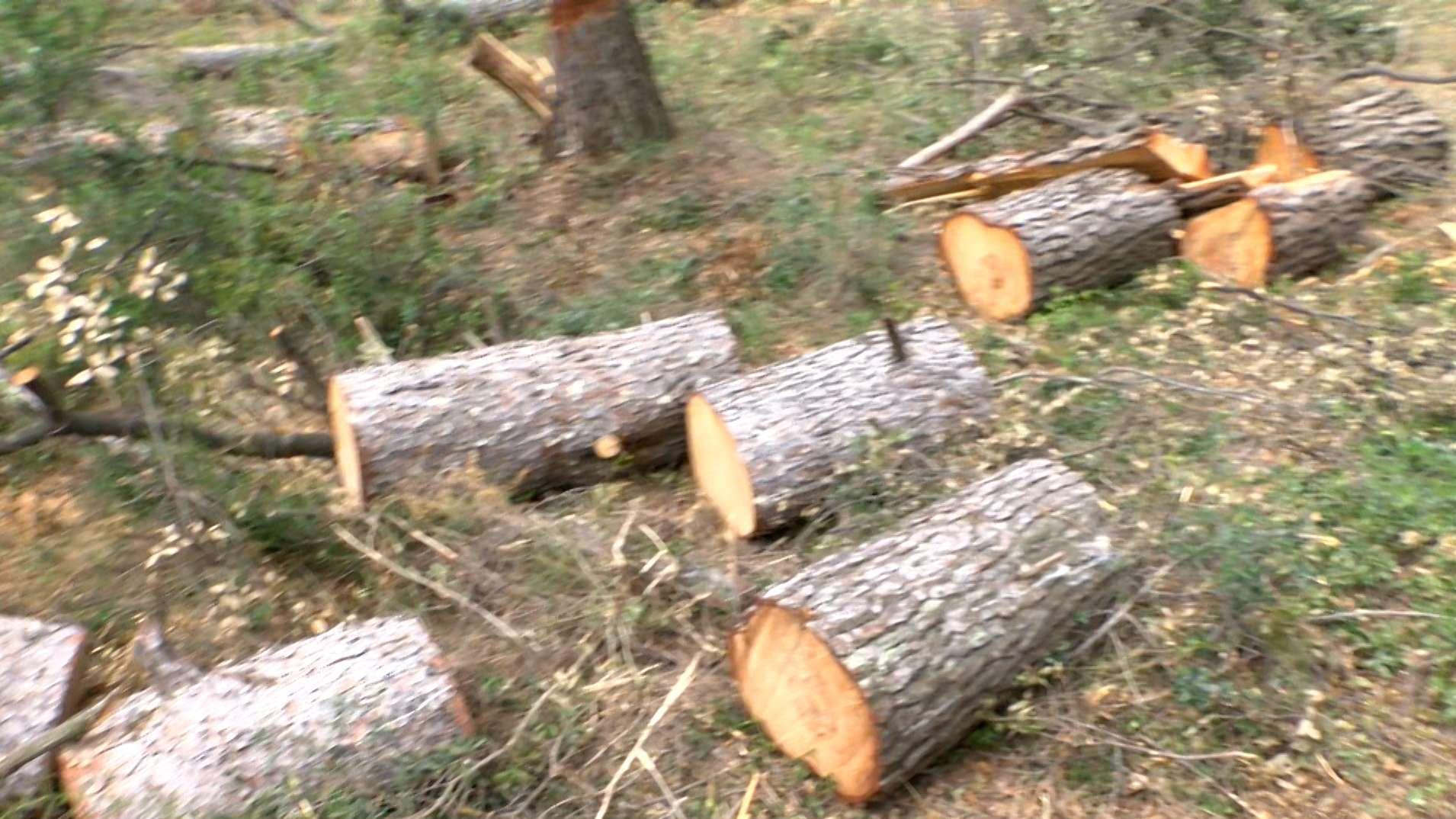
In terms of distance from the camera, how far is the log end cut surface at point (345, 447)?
14.4 ft

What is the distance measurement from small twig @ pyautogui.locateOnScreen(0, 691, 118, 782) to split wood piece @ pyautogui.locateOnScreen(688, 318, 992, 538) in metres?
2.10

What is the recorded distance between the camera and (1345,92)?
6.99 m

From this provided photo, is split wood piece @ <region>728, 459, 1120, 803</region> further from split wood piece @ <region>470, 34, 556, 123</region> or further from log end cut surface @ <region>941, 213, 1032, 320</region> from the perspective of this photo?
split wood piece @ <region>470, 34, 556, 123</region>

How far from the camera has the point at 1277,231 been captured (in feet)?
17.9

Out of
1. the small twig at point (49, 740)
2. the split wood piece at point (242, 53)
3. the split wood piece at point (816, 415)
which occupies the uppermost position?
the split wood piece at point (816, 415)

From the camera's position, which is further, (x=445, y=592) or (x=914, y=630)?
(x=445, y=592)

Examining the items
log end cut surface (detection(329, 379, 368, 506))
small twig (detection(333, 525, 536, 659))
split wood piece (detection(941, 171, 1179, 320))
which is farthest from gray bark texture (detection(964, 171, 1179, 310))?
log end cut surface (detection(329, 379, 368, 506))

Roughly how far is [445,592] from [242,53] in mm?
6379

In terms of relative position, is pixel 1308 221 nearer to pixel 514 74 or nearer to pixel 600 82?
pixel 600 82

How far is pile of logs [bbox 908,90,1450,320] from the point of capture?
547cm

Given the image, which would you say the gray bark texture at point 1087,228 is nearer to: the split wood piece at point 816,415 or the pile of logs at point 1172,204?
the pile of logs at point 1172,204

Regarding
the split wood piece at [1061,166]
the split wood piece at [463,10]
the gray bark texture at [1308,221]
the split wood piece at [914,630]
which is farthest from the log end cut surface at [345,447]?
the split wood piece at [463,10]

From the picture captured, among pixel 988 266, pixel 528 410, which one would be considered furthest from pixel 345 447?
pixel 988 266

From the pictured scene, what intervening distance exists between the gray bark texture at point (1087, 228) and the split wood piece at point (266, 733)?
3295 mm
